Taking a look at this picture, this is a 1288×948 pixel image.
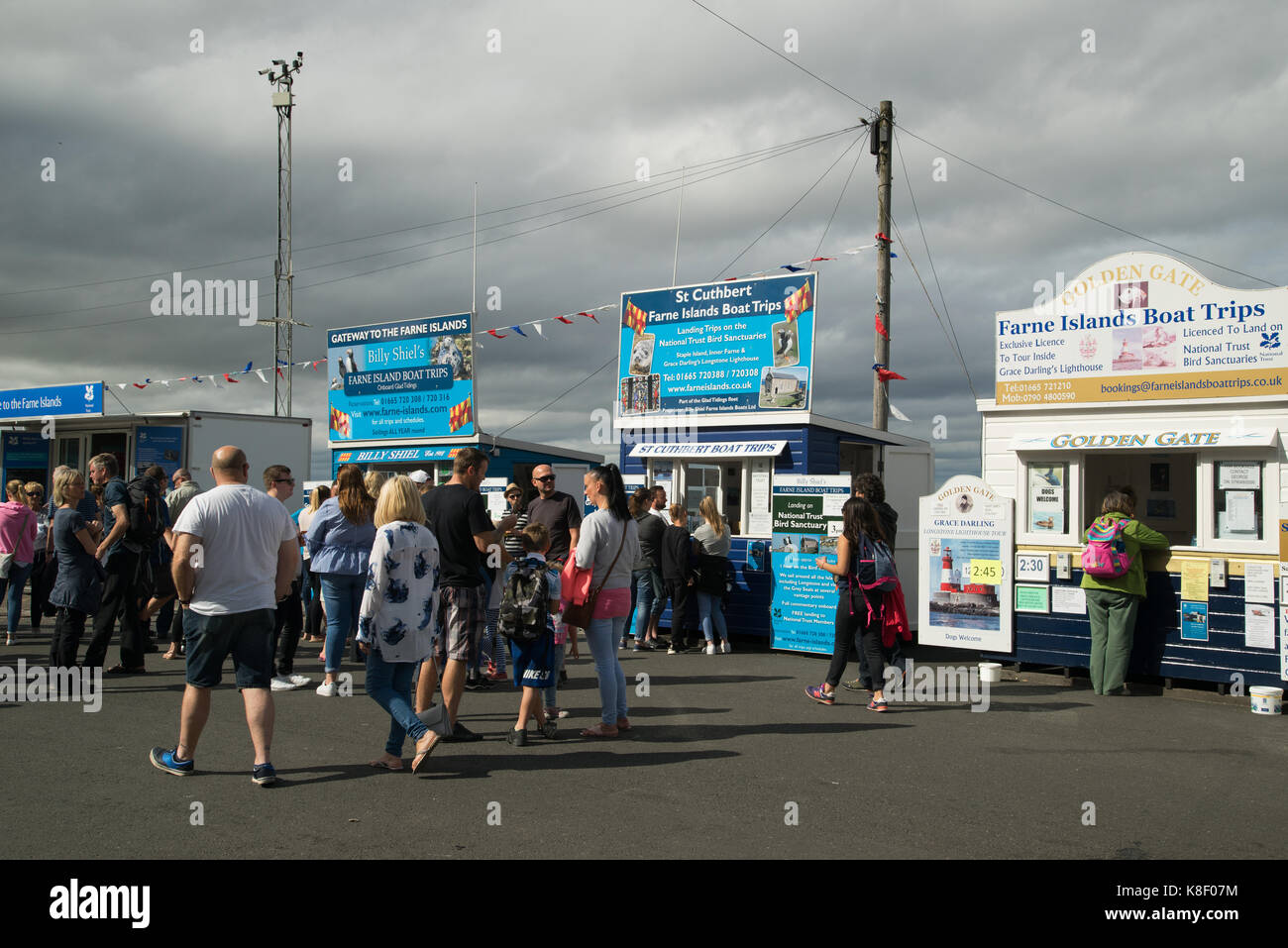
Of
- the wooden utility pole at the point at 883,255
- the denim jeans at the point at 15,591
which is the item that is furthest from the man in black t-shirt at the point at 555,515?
the wooden utility pole at the point at 883,255

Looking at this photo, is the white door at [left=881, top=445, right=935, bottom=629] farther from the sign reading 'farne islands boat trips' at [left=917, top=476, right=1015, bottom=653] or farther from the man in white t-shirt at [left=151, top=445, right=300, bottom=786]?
the man in white t-shirt at [left=151, top=445, right=300, bottom=786]

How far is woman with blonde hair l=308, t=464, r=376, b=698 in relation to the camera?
7652 millimetres

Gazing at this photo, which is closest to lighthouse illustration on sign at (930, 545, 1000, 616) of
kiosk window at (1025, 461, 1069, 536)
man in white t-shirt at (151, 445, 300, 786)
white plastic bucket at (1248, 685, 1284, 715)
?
kiosk window at (1025, 461, 1069, 536)

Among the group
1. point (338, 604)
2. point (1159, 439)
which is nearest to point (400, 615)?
point (338, 604)

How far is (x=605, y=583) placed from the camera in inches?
265

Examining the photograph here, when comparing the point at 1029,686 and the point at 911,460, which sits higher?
the point at 911,460

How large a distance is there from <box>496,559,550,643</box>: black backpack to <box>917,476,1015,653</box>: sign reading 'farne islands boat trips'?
5073 mm

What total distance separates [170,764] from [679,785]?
287cm

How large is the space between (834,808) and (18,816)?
4.03 m

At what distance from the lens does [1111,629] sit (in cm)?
895

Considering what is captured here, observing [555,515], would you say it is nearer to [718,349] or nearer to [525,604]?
[525,604]
